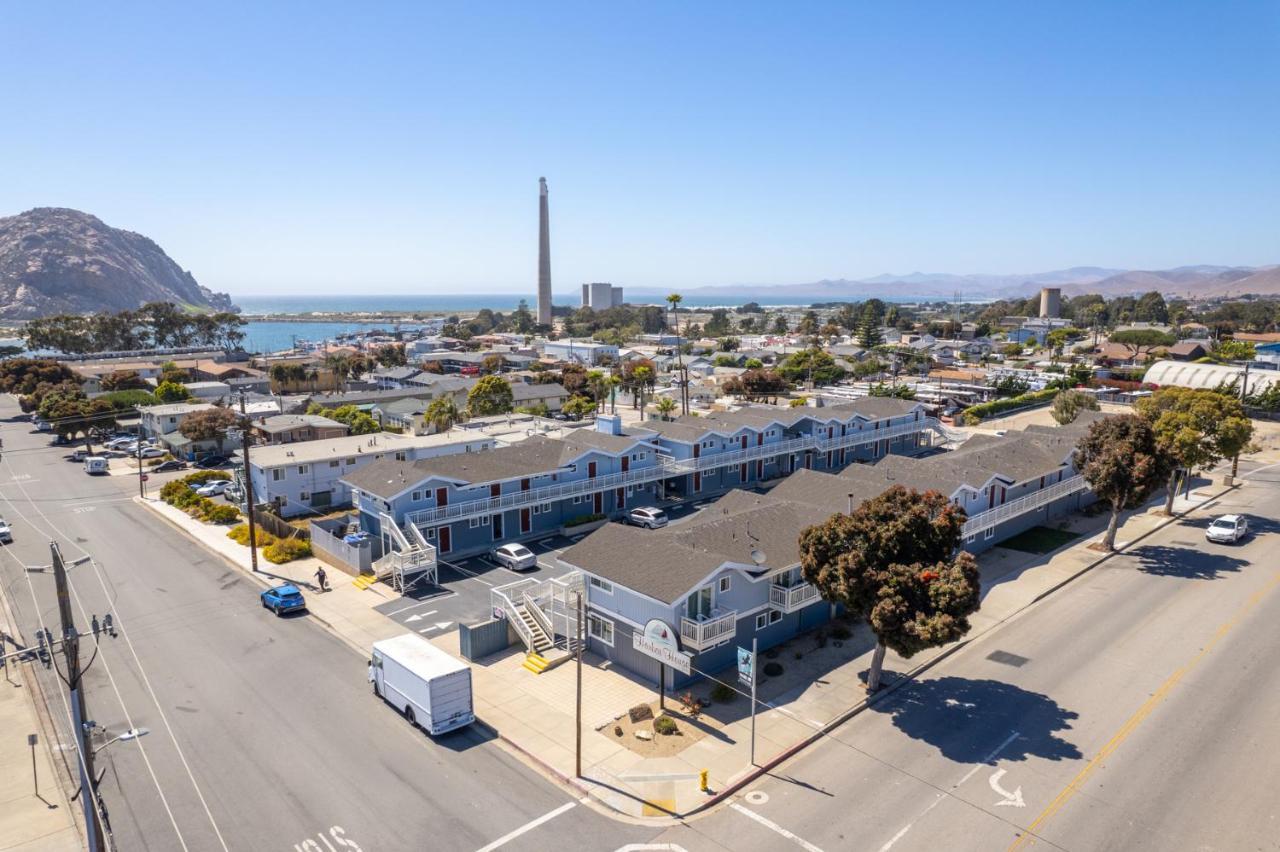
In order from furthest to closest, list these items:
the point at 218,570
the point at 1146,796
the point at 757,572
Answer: the point at 218,570
the point at 757,572
the point at 1146,796

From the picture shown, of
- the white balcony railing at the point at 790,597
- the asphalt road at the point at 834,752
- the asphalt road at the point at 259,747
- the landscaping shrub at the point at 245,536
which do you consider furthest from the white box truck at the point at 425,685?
the landscaping shrub at the point at 245,536

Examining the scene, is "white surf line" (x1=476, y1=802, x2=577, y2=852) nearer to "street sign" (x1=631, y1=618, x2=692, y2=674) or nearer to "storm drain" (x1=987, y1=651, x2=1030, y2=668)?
"street sign" (x1=631, y1=618, x2=692, y2=674)

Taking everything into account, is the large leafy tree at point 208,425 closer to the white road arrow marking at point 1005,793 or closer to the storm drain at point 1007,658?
the storm drain at point 1007,658

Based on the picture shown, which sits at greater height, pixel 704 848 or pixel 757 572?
pixel 757 572

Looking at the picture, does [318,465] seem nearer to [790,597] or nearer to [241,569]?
[241,569]

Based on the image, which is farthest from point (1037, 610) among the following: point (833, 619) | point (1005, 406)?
point (1005, 406)

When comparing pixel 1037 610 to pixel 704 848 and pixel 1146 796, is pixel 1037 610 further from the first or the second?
pixel 704 848

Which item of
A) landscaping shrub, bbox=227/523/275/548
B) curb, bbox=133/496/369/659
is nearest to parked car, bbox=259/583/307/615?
curb, bbox=133/496/369/659

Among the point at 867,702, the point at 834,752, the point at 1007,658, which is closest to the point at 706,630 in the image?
the point at 834,752
